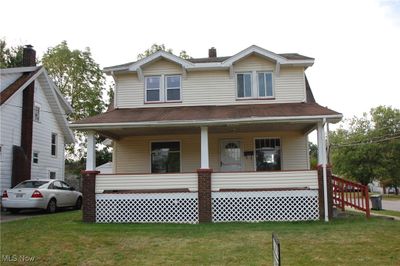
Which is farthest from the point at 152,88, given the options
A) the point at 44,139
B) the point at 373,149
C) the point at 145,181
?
the point at 373,149

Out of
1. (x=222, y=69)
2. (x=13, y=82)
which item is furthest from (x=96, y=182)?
(x=13, y=82)

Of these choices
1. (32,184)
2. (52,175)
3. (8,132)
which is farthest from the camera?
(52,175)

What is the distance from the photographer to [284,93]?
16266 mm

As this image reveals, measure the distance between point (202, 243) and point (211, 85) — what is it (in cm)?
859

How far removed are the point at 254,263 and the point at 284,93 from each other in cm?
985

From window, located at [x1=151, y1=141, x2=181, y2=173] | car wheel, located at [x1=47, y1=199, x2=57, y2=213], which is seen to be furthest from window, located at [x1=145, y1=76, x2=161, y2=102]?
car wheel, located at [x1=47, y1=199, x2=57, y2=213]

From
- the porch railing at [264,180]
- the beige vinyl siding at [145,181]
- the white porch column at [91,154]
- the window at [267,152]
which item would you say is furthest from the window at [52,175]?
the porch railing at [264,180]

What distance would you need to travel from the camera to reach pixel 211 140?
1673 cm

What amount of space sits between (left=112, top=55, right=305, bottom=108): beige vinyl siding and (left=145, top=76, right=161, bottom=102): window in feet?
0.67

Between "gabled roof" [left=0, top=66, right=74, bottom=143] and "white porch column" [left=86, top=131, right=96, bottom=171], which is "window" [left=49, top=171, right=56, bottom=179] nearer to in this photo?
"gabled roof" [left=0, top=66, right=74, bottom=143]

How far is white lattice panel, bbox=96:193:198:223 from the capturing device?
13.4 m

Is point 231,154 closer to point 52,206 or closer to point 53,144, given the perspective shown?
point 52,206

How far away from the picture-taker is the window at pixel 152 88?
16.7 meters
